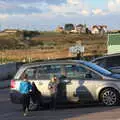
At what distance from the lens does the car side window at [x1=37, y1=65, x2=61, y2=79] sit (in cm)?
1839

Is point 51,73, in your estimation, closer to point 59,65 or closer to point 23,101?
point 59,65

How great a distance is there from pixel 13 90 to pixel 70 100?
6.77 feet

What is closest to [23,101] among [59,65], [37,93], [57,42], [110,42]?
[37,93]

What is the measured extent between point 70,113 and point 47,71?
2359 mm

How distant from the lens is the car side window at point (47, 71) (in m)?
18.4

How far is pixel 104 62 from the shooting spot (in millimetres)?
26797

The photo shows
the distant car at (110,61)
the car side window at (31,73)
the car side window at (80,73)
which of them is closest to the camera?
the car side window at (80,73)

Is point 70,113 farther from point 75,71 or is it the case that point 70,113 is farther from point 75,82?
point 75,71

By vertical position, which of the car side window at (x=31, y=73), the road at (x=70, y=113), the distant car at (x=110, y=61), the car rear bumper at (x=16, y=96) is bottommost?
the road at (x=70, y=113)

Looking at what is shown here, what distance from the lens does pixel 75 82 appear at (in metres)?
18.0

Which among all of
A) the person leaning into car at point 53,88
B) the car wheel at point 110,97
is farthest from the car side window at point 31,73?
the car wheel at point 110,97

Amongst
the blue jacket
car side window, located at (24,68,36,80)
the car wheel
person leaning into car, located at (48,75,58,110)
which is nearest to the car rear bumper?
Answer: car side window, located at (24,68,36,80)

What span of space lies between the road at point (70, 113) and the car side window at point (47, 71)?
3.91 feet

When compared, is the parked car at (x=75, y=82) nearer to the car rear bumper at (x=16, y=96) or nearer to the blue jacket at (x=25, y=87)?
the car rear bumper at (x=16, y=96)
